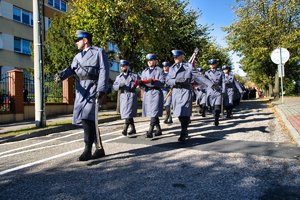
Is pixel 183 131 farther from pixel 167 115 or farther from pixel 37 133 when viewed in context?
pixel 37 133

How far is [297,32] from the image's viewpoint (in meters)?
28.5

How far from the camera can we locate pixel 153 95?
8227 millimetres

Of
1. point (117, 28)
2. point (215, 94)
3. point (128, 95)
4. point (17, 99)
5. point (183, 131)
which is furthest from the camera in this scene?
point (117, 28)

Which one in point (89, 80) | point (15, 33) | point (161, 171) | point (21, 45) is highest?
point (15, 33)

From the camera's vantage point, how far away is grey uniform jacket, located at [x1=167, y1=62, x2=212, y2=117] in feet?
24.1

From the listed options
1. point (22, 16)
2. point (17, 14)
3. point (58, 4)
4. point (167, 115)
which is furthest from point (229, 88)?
point (58, 4)

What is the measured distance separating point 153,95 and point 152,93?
57 mm

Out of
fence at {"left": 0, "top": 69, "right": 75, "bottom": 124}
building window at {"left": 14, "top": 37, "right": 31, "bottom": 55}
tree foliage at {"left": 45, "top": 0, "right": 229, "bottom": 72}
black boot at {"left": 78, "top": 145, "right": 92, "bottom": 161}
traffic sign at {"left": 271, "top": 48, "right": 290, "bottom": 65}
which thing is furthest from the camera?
building window at {"left": 14, "top": 37, "right": 31, "bottom": 55}

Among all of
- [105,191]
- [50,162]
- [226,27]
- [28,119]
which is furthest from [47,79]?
[226,27]

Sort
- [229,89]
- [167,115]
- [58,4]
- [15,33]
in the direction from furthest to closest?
[58,4] → [15,33] → [229,89] → [167,115]

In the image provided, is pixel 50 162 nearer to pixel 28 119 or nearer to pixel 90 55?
pixel 90 55

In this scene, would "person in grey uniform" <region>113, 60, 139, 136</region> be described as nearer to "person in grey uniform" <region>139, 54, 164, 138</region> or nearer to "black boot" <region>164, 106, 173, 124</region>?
"person in grey uniform" <region>139, 54, 164, 138</region>

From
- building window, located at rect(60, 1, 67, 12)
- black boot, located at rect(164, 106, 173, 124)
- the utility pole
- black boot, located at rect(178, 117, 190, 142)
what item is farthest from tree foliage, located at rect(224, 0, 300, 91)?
black boot, located at rect(178, 117, 190, 142)

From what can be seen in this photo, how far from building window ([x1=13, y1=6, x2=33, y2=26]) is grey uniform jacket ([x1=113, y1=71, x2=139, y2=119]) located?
2432 cm
